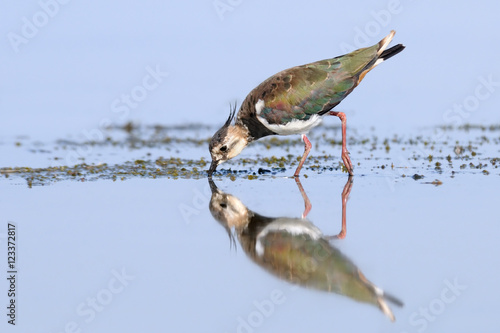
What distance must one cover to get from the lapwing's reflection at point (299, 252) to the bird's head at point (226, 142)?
181 centimetres

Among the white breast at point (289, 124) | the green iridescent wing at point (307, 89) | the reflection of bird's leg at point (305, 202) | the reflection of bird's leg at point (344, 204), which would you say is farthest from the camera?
the white breast at point (289, 124)

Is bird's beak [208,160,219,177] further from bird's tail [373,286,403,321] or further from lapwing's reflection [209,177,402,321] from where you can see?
bird's tail [373,286,403,321]

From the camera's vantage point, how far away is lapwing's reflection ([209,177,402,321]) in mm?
5941

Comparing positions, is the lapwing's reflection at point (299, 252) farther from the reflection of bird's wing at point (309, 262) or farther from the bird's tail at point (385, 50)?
the bird's tail at point (385, 50)

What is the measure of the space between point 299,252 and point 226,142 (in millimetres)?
3829

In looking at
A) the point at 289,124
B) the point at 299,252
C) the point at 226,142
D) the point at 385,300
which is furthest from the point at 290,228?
the point at 226,142

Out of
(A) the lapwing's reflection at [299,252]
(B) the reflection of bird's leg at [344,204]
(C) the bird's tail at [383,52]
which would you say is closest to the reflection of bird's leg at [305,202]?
(A) the lapwing's reflection at [299,252]

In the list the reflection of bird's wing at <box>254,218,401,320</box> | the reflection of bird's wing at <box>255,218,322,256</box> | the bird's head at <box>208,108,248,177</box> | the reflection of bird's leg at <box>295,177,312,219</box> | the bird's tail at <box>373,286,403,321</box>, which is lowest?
the bird's tail at <box>373,286,403,321</box>

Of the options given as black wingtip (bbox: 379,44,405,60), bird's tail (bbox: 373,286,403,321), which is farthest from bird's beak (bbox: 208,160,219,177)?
bird's tail (bbox: 373,286,403,321)

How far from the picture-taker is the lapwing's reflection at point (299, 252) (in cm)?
594

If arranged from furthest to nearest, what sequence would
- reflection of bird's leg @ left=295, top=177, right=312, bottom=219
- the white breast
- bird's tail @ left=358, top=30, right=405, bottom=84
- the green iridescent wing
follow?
bird's tail @ left=358, top=30, right=405, bottom=84, the white breast, the green iridescent wing, reflection of bird's leg @ left=295, top=177, right=312, bottom=219

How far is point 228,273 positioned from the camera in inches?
251

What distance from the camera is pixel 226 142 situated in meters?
10.4

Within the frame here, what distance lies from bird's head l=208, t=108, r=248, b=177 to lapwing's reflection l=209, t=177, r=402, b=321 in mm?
1815
